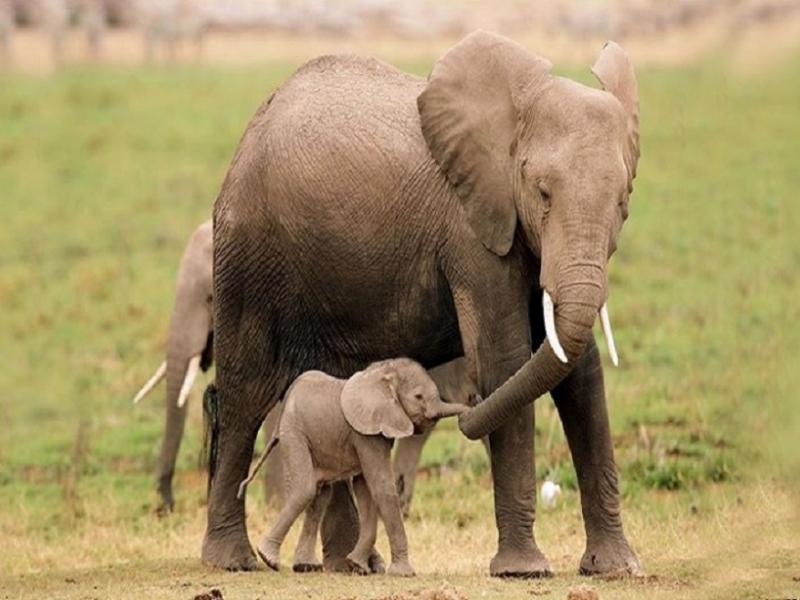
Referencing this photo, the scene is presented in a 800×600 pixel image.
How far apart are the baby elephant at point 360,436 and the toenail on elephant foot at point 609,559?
84 centimetres

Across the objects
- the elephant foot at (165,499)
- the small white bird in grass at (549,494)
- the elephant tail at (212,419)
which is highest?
the elephant tail at (212,419)

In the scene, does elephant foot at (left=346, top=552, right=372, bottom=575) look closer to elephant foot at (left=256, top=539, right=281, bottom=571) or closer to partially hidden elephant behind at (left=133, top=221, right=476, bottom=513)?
elephant foot at (left=256, top=539, right=281, bottom=571)

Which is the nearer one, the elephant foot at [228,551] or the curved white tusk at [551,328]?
the curved white tusk at [551,328]

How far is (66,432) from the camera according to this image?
54.2 ft

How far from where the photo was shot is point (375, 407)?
9352 millimetres

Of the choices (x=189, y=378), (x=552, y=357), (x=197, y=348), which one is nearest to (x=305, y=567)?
(x=552, y=357)

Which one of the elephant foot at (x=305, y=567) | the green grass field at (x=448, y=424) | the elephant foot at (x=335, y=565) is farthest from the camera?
the elephant foot at (x=335, y=565)

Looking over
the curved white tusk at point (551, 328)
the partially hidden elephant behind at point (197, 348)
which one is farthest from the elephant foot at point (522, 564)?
the partially hidden elephant behind at point (197, 348)

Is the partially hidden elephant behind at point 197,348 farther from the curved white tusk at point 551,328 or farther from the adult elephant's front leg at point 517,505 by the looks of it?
the curved white tusk at point 551,328

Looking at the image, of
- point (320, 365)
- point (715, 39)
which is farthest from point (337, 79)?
point (715, 39)

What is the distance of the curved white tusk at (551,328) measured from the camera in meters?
8.73

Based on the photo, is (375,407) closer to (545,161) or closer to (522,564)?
(522,564)

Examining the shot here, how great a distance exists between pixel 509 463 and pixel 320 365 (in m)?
1.22

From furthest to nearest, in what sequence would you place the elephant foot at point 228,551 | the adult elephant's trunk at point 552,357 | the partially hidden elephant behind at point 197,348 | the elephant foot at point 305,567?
the partially hidden elephant behind at point 197,348 → the elephant foot at point 228,551 → the elephant foot at point 305,567 → the adult elephant's trunk at point 552,357
